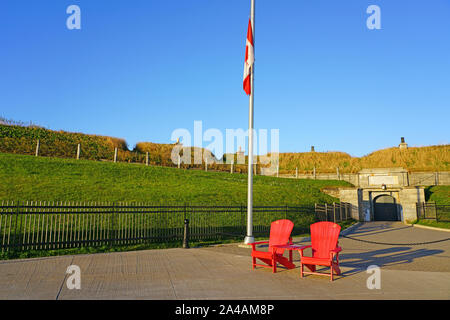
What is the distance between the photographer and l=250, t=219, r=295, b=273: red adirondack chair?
7738 millimetres

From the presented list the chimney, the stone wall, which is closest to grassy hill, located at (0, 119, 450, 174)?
the chimney

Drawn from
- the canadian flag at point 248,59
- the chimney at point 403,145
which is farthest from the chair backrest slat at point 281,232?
the chimney at point 403,145

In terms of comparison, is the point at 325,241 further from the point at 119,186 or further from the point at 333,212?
the point at 119,186

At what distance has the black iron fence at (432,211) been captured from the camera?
23.9 meters

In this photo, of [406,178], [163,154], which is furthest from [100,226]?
[163,154]

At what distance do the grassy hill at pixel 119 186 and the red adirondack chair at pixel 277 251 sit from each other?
10.5 m

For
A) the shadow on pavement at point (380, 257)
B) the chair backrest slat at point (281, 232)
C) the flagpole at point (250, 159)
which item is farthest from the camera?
the flagpole at point (250, 159)

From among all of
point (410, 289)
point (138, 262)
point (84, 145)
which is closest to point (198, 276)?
point (138, 262)

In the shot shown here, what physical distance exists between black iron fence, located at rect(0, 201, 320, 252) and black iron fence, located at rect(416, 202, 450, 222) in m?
12.3

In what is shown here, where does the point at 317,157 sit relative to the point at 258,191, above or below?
above

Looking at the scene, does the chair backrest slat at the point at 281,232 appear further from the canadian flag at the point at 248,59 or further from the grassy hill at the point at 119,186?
the grassy hill at the point at 119,186
